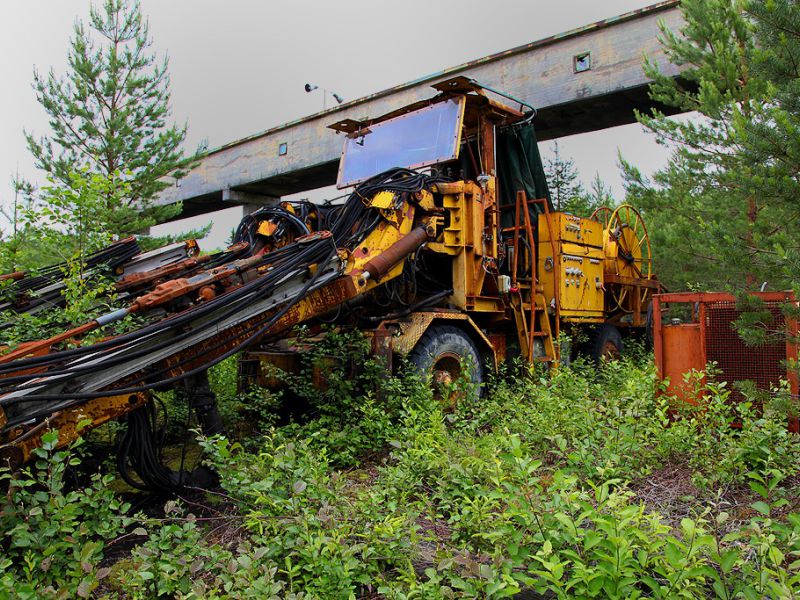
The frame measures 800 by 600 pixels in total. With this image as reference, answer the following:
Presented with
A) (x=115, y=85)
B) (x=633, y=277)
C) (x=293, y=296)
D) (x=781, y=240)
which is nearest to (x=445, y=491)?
(x=293, y=296)

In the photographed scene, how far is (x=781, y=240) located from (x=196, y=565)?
3.43m

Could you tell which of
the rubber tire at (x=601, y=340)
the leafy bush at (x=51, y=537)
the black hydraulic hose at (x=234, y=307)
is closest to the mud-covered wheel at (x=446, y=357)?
the black hydraulic hose at (x=234, y=307)

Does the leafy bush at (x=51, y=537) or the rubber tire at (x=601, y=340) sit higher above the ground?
the leafy bush at (x=51, y=537)

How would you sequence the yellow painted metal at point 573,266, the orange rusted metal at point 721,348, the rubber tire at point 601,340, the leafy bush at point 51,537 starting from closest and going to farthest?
1. the leafy bush at point 51,537
2. the orange rusted metal at point 721,348
3. the yellow painted metal at point 573,266
4. the rubber tire at point 601,340

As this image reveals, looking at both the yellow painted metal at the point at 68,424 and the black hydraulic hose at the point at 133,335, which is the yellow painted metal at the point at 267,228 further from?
the yellow painted metal at the point at 68,424

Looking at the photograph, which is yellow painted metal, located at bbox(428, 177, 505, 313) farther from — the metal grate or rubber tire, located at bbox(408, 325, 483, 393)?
the metal grate

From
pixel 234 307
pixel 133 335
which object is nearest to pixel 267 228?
pixel 234 307

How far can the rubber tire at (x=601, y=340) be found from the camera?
8.61 metres

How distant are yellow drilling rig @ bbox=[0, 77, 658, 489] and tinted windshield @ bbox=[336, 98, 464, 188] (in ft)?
0.06

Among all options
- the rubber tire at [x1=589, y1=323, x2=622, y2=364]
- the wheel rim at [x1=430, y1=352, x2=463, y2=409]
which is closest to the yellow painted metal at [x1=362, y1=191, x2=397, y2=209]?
the wheel rim at [x1=430, y1=352, x2=463, y2=409]

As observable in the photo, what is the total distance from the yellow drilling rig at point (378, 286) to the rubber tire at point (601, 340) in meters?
0.02

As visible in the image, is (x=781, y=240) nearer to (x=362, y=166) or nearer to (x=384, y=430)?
(x=384, y=430)

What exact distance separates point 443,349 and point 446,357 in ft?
0.47

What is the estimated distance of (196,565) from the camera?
251 cm
